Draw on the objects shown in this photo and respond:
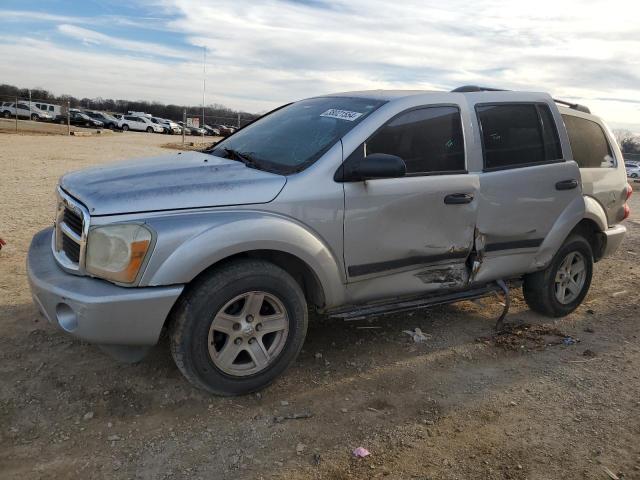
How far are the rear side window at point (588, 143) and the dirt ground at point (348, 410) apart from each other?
159cm

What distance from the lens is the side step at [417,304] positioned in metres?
3.72

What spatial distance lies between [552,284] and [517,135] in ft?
4.57

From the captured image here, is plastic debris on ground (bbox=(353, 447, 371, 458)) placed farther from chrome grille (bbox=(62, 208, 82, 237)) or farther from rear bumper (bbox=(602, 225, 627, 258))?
rear bumper (bbox=(602, 225, 627, 258))

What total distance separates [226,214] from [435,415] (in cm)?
172

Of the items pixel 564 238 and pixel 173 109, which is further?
pixel 173 109

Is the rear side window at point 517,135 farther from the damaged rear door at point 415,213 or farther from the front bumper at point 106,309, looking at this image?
the front bumper at point 106,309

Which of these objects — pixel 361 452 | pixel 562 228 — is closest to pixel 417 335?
pixel 562 228

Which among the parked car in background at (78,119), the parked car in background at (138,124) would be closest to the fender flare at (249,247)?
the parked car in background at (78,119)

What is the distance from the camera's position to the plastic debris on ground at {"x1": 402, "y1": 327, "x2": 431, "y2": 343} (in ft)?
14.4

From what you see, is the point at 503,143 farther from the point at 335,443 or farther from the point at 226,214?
the point at 335,443

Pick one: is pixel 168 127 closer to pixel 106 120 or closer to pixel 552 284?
pixel 106 120

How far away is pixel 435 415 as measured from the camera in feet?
10.8

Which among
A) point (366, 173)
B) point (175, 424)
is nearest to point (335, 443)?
point (175, 424)

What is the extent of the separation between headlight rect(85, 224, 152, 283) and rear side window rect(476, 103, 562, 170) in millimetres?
2616
